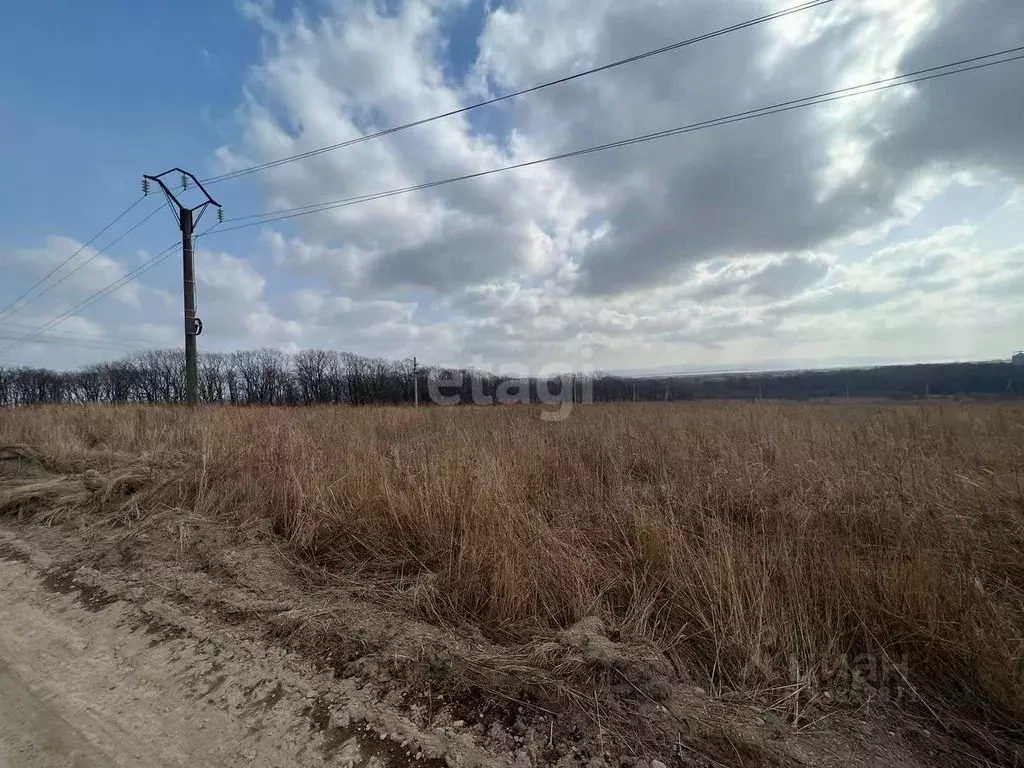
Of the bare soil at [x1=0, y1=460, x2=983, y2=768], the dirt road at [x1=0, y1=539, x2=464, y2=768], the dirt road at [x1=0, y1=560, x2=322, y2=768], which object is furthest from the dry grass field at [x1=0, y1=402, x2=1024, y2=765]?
the dirt road at [x1=0, y1=560, x2=322, y2=768]

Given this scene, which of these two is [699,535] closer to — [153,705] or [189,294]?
[153,705]

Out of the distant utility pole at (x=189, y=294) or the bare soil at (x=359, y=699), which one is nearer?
the bare soil at (x=359, y=699)

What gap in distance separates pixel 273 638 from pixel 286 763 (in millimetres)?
893

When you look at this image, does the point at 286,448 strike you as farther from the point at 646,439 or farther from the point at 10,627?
the point at 646,439

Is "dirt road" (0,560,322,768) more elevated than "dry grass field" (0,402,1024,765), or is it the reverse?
"dry grass field" (0,402,1024,765)

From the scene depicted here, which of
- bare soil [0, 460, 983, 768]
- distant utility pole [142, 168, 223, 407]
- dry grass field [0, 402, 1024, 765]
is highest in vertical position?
distant utility pole [142, 168, 223, 407]

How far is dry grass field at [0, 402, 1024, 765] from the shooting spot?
203 cm

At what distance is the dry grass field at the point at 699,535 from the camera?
203 cm

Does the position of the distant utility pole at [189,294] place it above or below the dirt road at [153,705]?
above

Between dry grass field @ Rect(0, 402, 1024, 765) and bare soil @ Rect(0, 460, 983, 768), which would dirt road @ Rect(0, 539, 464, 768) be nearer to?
bare soil @ Rect(0, 460, 983, 768)

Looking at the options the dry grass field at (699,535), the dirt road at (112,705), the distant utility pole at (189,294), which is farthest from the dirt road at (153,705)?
A: the distant utility pole at (189,294)

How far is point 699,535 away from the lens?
333cm

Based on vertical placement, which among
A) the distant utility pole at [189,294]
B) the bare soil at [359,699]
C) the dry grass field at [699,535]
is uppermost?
the distant utility pole at [189,294]

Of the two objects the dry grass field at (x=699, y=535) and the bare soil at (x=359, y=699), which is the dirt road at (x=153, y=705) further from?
the dry grass field at (x=699, y=535)
